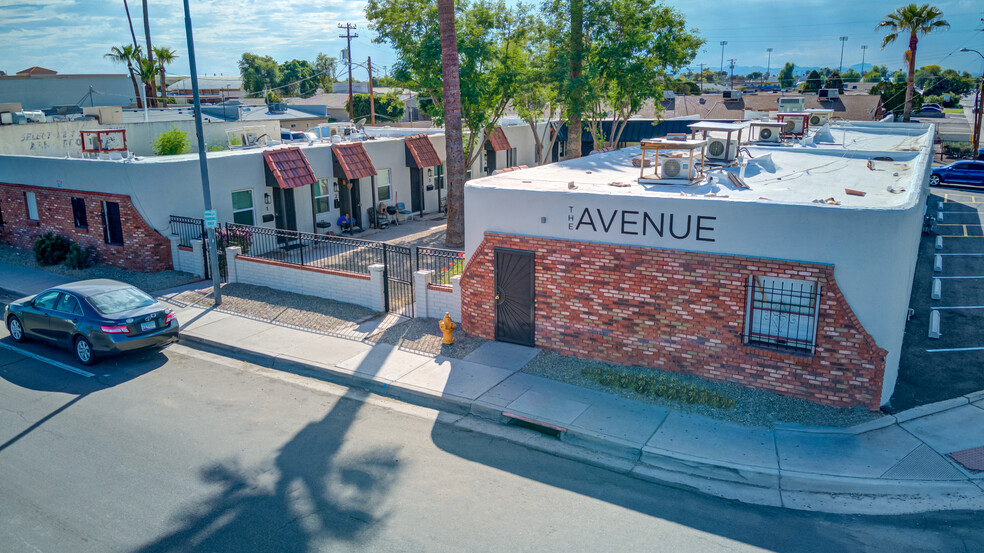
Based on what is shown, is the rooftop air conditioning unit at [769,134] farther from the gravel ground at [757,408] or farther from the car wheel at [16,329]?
the car wheel at [16,329]

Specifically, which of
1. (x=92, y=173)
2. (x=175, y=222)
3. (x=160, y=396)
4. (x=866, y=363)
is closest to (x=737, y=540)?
(x=866, y=363)

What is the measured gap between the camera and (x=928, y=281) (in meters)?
19.7

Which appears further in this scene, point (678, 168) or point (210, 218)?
point (210, 218)

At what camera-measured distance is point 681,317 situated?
12.5 metres

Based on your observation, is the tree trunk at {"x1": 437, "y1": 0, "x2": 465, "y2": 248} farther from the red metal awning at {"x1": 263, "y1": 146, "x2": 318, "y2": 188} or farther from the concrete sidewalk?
the concrete sidewalk

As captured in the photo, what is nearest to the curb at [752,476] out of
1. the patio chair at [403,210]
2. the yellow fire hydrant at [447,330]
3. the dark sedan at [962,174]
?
the yellow fire hydrant at [447,330]

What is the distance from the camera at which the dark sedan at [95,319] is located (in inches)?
551

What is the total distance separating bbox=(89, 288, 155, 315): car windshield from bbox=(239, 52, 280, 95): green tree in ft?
322

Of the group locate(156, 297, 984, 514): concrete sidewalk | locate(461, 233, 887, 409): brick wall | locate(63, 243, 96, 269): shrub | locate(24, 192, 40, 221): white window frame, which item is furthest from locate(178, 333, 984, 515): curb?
locate(24, 192, 40, 221): white window frame

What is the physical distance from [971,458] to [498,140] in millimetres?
29672

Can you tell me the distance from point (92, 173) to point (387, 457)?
17215 mm

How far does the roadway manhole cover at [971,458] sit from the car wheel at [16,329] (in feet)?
59.9

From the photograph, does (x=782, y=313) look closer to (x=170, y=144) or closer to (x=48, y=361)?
(x=48, y=361)

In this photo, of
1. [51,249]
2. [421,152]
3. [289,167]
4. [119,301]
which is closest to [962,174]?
[421,152]
